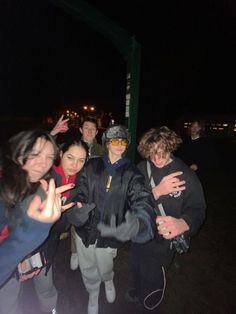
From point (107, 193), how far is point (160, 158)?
0.74 metres

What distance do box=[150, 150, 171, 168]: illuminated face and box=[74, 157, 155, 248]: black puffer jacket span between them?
28 centimetres

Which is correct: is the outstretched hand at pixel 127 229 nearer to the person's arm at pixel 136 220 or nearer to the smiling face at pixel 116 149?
the person's arm at pixel 136 220

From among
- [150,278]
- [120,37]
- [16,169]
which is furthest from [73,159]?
[120,37]

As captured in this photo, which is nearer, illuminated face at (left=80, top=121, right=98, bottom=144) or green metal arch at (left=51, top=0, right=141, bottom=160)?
illuminated face at (left=80, top=121, right=98, bottom=144)

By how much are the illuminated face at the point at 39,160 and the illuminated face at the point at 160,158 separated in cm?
117

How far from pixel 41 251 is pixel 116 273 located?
6.40ft

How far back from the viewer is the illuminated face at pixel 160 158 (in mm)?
2604

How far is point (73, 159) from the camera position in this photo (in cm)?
266

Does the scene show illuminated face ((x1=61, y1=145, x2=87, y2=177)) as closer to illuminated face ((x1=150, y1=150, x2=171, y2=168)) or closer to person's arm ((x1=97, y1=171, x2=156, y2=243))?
person's arm ((x1=97, y1=171, x2=156, y2=243))

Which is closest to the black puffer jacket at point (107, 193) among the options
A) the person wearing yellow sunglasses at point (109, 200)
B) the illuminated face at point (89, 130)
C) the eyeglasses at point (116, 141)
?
the person wearing yellow sunglasses at point (109, 200)

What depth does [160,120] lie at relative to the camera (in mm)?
16406

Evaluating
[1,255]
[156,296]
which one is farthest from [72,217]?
[156,296]

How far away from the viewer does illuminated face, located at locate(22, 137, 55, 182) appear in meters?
2.08

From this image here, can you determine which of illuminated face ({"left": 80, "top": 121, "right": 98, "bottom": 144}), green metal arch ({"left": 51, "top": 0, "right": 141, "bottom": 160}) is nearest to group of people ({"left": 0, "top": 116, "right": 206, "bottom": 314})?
illuminated face ({"left": 80, "top": 121, "right": 98, "bottom": 144})
